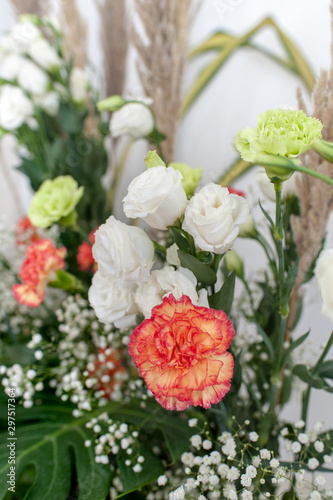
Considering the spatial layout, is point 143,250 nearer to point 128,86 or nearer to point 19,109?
point 19,109

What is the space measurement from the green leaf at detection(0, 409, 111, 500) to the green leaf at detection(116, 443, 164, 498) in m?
0.02

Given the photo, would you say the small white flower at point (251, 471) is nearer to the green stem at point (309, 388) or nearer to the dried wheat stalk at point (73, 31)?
the green stem at point (309, 388)

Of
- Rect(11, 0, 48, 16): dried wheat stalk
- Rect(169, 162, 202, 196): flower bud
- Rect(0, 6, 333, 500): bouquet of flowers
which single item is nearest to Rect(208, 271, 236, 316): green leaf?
Rect(0, 6, 333, 500): bouquet of flowers

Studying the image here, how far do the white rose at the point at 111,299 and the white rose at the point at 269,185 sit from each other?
22 cm

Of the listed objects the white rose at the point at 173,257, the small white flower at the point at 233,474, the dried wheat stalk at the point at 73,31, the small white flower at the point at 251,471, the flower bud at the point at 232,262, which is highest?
the dried wheat stalk at the point at 73,31

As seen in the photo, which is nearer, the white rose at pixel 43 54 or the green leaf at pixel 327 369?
the green leaf at pixel 327 369

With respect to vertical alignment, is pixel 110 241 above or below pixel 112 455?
above

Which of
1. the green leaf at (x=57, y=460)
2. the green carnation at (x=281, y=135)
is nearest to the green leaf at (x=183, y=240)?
the green carnation at (x=281, y=135)

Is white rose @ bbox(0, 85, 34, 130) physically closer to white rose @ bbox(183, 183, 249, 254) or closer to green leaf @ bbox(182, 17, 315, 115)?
green leaf @ bbox(182, 17, 315, 115)

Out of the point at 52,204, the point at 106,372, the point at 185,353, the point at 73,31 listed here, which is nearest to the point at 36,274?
the point at 52,204

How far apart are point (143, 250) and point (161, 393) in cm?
14

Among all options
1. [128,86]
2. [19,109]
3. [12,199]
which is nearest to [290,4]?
[128,86]

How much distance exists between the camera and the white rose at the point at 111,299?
1.50 ft

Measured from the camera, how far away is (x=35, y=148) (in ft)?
2.93
